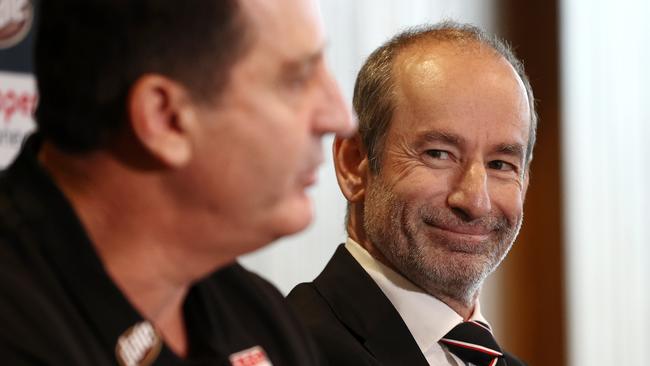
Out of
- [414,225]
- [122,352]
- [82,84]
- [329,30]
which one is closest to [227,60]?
[82,84]

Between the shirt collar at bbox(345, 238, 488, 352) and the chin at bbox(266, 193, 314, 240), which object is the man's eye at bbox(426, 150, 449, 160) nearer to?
the shirt collar at bbox(345, 238, 488, 352)

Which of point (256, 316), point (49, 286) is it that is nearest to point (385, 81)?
point (256, 316)

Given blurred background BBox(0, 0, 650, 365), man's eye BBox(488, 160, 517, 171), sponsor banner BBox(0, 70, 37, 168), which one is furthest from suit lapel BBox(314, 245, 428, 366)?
blurred background BBox(0, 0, 650, 365)

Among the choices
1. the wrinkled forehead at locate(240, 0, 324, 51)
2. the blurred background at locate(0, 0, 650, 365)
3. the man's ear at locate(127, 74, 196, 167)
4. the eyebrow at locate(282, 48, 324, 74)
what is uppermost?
the wrinkled forehead at locate(240, 0, 324, 51)

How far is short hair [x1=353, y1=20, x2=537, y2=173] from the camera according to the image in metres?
2.14

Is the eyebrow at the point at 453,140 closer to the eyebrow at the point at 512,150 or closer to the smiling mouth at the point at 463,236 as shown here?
the eyebrow at the point at 512,150

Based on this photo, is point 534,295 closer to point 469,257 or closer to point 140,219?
point 469,257

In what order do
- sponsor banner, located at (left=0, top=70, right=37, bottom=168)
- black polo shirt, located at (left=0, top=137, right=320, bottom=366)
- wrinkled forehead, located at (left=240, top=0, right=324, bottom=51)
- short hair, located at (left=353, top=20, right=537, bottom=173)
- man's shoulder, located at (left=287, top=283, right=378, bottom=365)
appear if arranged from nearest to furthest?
black polo shirt, located at (left=0, top=137, right=320, bottom=366) → wrinkled forehead, located at (left=240, top=0, right=324, bottom=51) → man's shoulder, located at (left=287, top=283, right=378, bottom=365) → short hair, located at (left=353, top=20, right=537, bottom=173) → sponsor banner, located at (left=0, top=70, right=37, bottom=168)

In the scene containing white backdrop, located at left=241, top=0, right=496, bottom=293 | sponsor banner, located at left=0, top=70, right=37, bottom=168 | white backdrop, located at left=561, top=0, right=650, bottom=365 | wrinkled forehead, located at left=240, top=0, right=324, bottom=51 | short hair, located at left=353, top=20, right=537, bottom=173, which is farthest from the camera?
white backdrop, located at left=561, top=0, right=650, bottom=365

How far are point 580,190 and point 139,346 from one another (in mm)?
3867

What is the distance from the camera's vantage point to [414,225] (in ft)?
6.73

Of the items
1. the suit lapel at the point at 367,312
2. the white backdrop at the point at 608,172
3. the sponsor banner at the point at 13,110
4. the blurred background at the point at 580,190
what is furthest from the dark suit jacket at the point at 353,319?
the white backdrop at the point at 608,172

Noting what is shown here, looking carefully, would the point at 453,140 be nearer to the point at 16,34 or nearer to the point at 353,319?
the point at 353,319

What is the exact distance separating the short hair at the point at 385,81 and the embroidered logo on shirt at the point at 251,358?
0.74 meters
